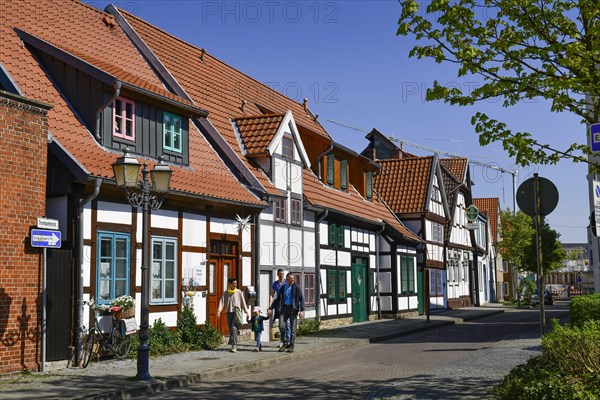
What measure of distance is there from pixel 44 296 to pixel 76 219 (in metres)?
1.63

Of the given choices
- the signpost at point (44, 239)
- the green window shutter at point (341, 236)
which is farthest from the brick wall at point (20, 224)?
the green window shutter at point (341, 236)

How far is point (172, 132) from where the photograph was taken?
18156mm

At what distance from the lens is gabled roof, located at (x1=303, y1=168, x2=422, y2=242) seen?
2552cm

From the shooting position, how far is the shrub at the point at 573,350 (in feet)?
27.8

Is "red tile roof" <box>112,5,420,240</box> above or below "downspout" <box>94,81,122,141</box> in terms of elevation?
above

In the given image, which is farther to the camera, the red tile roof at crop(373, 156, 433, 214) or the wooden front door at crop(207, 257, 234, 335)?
the red tile roof at crop(373, 156, 433, 214)

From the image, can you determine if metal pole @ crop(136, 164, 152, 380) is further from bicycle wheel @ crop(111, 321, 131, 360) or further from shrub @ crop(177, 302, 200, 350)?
shrub @ crop(177, 302, 200, 350)

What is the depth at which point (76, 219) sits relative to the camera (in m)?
14.3

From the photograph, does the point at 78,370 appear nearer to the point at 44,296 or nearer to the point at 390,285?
the point at 44,296

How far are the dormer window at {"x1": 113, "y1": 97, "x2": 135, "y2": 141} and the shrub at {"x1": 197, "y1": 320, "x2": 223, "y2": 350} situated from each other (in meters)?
4.82

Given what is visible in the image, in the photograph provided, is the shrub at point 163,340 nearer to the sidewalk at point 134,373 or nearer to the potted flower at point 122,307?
the sidewalk at point 134,373

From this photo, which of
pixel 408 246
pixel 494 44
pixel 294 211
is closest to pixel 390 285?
pixel 408 246

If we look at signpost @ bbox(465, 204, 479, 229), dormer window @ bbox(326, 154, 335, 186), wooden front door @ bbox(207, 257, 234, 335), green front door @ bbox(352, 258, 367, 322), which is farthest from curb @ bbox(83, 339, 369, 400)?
signpost @ bbox(465, 204, 479, 229)

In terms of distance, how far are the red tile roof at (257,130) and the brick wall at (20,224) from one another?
8737 mm
